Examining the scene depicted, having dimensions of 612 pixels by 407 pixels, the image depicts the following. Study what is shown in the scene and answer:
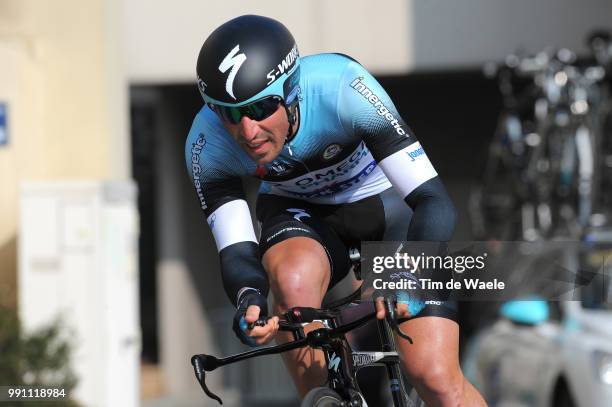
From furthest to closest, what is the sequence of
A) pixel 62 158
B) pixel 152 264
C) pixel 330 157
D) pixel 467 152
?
1. pixel 152 264
2. pixel 467 152
3. pixel 62 158
4. pixel 330 157

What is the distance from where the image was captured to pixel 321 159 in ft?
13.0

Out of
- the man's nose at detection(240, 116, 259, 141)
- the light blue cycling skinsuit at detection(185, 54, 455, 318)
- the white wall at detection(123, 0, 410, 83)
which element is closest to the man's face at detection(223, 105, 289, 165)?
the man's nose at detection(240, 116, 259, 141)

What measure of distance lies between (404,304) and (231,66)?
742 mm

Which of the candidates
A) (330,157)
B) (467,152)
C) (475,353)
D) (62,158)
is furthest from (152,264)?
(330,157)

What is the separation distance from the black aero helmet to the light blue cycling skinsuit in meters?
0.31

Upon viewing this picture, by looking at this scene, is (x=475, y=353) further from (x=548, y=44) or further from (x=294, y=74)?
(x=294, y=74)

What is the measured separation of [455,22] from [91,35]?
2.24 m

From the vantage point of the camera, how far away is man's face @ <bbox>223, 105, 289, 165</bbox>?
354 cm

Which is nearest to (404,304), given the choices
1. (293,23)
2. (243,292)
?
(243,292)

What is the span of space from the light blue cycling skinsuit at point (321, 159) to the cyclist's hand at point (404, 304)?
173 mm

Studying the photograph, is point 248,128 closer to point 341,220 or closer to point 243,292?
point 243,292

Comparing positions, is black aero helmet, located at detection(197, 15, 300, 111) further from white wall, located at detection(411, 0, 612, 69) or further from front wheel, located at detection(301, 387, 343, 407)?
white wall, located at detection(411, 0, 612, 69)

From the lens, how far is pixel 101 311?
1051 cm

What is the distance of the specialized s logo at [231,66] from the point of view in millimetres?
3479
